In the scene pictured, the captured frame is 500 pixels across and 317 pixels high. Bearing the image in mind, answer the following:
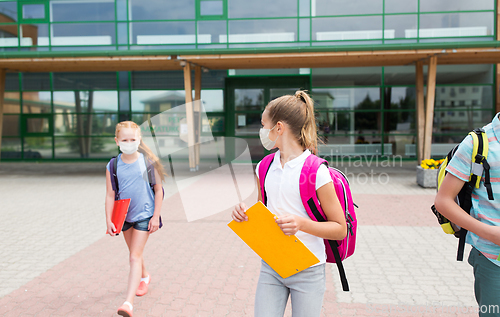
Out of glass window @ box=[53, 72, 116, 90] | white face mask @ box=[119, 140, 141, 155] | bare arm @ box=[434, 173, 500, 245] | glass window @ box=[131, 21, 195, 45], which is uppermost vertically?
glass window @ box=[131, 21, 195, 45]

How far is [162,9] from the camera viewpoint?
15867mm

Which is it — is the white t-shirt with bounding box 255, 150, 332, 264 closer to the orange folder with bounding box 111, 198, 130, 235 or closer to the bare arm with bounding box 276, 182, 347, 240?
the bare arm with bounding box 276, 182, 347, 240

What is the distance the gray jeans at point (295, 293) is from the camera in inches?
78.1

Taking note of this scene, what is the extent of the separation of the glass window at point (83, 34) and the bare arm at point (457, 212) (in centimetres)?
1644

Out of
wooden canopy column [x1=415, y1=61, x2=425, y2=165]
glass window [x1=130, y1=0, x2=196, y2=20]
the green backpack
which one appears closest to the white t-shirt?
the green backpack

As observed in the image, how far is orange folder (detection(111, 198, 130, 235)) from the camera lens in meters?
3.29

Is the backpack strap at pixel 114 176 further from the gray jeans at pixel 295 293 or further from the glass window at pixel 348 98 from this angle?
the glass window at pixel 348 98

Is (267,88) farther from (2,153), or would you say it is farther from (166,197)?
(2,153)

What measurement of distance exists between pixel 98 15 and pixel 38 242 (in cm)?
1307

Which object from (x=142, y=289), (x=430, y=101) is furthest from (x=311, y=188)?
(x=430, y=101)

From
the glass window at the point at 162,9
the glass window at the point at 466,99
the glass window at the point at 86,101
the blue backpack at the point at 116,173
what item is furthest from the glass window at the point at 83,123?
the blue backpack at the point at 116,173

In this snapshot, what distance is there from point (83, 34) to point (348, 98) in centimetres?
1145

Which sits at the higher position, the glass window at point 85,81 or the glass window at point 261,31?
the glass window at point 261,31

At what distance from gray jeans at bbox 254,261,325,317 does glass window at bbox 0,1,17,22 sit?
18651 mm
